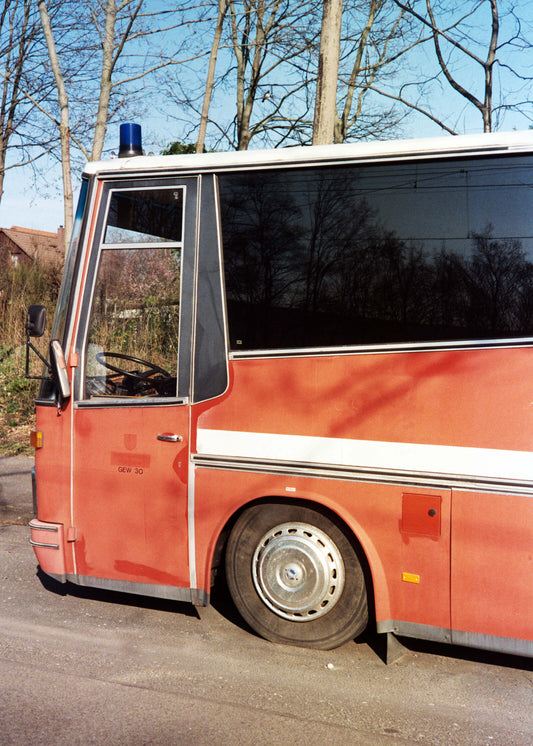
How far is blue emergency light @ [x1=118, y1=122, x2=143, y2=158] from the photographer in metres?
4.65

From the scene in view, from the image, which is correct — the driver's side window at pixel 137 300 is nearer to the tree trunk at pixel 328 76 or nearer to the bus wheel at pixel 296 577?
the bus wheel at pixel 296 577

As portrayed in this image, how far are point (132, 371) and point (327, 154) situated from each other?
1.85m

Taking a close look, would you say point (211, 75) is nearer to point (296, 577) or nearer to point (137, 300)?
point (137, 300)

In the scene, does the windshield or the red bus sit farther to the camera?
the windshield

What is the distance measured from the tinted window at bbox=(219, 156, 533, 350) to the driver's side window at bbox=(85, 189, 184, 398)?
16.2 inches

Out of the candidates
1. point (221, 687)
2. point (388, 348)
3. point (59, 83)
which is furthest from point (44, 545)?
point (59, 83)

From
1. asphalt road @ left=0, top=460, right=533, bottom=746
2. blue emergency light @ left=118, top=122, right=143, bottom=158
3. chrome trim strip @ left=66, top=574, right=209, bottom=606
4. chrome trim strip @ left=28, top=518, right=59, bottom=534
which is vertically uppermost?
blue emergency light @ left=118, top=122, right=143, bottom=158

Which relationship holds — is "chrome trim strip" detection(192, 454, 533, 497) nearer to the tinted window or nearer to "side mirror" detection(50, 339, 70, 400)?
the tinted window

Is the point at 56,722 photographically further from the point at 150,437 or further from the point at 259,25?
the point at 259,25

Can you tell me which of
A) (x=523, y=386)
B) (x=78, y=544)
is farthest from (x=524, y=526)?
(x=78, y=544)

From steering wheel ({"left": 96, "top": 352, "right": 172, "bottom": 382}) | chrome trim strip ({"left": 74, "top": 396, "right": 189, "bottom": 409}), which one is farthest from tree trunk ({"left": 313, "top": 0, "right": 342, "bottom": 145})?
chrome trim strip ({"left": 74, "top": 396, "right": 189, "bottom": 409})

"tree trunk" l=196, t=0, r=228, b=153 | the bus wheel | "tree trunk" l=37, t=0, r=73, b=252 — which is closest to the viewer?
the bus wheel

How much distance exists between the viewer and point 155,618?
457 centimetres

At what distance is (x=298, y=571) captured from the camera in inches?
157
